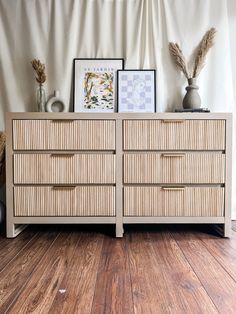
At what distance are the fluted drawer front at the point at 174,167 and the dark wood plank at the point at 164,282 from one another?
1.42ft

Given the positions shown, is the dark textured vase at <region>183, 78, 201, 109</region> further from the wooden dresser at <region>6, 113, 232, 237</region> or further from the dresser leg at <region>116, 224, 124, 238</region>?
the dresser leg at <region>116, 224, 124, 238</region>

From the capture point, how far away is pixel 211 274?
4.28ft

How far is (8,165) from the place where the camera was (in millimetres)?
1823

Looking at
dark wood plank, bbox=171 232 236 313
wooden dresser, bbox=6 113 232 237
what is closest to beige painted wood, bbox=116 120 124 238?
wooden dresser, bbox=6 113 232 237

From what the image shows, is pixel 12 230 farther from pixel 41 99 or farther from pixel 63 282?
pixel 41 99

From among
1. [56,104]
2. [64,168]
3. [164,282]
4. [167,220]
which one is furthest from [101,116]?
[164,282]

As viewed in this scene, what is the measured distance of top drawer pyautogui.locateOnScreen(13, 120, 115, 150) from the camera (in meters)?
1.82

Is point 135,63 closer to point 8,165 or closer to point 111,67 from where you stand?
point 111,67

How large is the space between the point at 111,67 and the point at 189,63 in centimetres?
64

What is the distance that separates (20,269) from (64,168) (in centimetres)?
69

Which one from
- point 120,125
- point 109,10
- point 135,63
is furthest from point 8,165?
point 109,10

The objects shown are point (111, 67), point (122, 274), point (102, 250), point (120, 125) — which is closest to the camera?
point (122, 274)

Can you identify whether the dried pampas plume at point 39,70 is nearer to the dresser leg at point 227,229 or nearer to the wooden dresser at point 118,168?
the wooden dresser at point 118,168

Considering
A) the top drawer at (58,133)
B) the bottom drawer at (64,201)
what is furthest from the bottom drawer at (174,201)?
the top drawer at (58,133)
